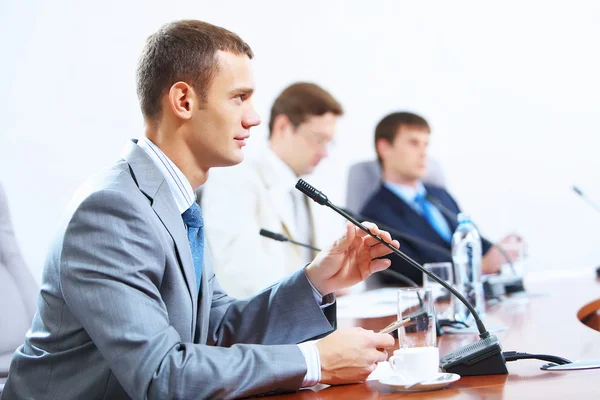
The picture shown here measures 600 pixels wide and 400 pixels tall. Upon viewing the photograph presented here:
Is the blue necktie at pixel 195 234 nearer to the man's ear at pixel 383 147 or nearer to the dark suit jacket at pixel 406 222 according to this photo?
the dark suit jacket at pixel 406 222

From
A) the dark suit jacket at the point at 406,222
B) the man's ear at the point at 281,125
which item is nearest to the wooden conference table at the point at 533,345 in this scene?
the dark suit jacket at the point at 406,222

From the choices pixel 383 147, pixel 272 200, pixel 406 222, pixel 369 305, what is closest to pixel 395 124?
pixel 383 147

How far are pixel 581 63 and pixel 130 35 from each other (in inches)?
119

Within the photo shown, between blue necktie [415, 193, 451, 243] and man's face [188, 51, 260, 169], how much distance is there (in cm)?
255

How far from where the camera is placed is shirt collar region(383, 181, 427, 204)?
387cm

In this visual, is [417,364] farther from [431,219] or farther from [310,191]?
[431,219]

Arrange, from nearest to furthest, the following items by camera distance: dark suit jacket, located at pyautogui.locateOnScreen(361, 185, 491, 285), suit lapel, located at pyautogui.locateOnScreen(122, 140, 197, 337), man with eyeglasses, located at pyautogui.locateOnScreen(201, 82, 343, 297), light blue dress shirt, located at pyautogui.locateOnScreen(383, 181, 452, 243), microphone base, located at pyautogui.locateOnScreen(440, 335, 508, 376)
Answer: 1. microphone base, located at pyautogui.locateOnScreen(440, 335, 508, 376)
2. suit lapel, located at pyautogui.locateOnScreen(122, 140, 197, 337)
3. man with eyeglasses, located at pyautogui.locateOnScreen(201, 82, 343, 297)
4. dark suit jacket, located at pyautogui.locateOnScreen(361, 185, 491, 285)
5. light blue dress shirt, located at pyautogui.locateOnScreen(383, 181, 452, 243)

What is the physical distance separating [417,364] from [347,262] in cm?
41

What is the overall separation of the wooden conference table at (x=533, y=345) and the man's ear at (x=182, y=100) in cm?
60

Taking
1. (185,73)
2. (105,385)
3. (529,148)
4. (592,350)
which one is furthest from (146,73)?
(529,148)

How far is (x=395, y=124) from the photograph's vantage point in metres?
3.98

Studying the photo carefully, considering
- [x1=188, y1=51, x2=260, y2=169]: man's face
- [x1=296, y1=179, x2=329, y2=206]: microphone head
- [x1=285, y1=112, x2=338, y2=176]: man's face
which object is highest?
[x1=285, y1=112, x2=338, y2=176]: man's face

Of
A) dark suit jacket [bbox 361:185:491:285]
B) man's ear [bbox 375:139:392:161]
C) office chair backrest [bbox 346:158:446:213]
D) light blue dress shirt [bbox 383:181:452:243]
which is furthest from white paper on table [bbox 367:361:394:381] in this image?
man's ear [bbox 375:139:392:161]

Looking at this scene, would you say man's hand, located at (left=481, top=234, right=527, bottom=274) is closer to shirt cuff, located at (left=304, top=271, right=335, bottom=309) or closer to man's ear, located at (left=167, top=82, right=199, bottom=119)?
shirt cuff, located at (left=304, top=271, right=335, bottom=309)
